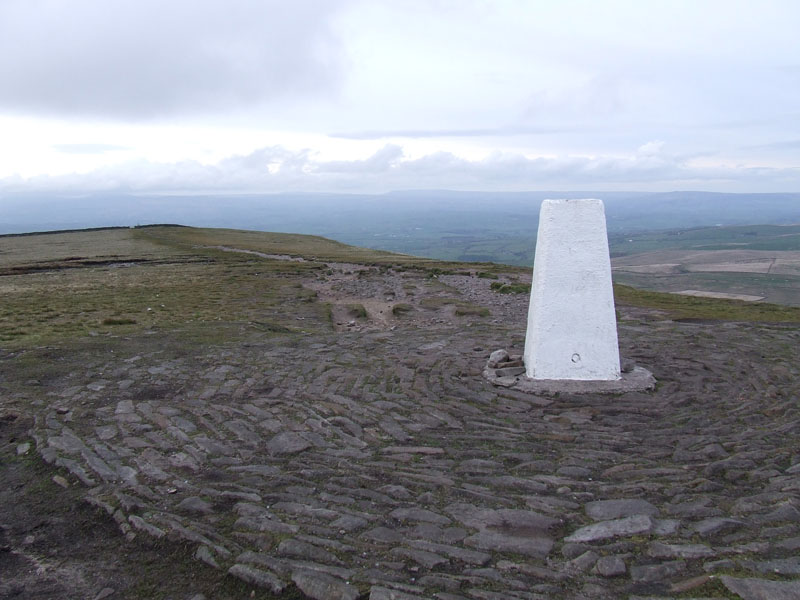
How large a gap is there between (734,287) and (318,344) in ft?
215

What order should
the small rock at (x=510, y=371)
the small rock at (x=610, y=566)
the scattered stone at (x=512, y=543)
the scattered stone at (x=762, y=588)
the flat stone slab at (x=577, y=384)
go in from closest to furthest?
the scattered stone at (x=762, y=588)
the small rock at (x=610, y=566)
the scattered stone at (x=512, y=543)
the flat stone slab at (x=577, y=384)
the small rock at (x=510, y=371)

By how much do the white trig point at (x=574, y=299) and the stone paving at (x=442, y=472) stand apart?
966mm

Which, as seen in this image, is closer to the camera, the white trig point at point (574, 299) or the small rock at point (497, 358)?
the white trig point at point (574, 299)

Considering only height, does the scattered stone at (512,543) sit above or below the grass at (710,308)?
below

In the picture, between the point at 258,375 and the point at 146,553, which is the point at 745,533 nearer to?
the point at 146,553

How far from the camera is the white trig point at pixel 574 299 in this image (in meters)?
10.5

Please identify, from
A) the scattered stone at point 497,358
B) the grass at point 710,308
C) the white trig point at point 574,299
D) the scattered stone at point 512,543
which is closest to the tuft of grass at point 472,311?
the grass at point 710,308

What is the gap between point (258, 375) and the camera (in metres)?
11.5

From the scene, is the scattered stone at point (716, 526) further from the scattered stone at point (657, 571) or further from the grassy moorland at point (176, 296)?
the grassy moorland at point (176, 296)

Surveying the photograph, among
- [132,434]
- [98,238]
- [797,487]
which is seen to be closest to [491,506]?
[797,487]

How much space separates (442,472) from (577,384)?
14.1 ft

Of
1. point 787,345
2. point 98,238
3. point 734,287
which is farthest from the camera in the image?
point 734,287

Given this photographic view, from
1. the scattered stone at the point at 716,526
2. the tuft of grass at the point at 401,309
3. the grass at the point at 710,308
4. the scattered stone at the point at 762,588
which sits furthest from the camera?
the tuft of grass at the point at 401,309

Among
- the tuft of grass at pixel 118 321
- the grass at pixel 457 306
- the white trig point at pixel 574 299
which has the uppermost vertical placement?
the white trig point at pixel 574 299
